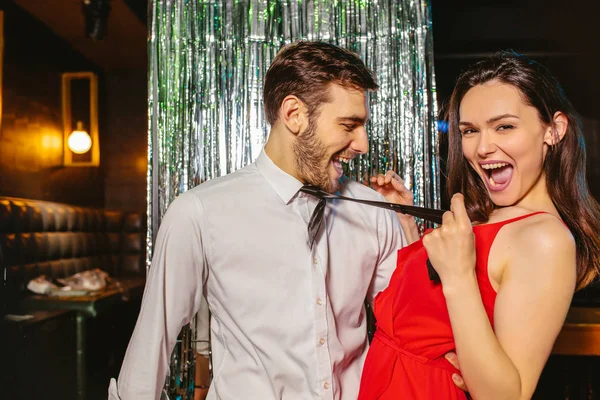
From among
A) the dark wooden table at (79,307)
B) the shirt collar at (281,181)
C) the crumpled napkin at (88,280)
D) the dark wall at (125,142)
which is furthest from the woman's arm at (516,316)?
the dark wall at (125,142)

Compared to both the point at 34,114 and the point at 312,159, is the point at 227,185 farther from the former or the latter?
the point at 34,114

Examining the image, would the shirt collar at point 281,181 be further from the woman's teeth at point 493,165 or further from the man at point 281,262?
the woman's teeth at point 493,165

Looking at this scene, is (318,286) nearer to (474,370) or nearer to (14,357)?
(474,370)

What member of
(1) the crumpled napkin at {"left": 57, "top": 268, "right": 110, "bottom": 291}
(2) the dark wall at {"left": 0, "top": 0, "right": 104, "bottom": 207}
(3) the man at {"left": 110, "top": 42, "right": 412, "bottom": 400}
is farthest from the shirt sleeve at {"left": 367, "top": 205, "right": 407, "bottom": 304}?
(2) the dark wall at {"left": 0, "top": 0, "right": 104, "bottom": 207}

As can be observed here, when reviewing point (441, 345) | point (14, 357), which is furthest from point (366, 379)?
point (14, 357)

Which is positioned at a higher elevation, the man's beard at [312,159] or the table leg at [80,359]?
the man's beard at [312,159]

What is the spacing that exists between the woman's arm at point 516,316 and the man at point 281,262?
1.43ft

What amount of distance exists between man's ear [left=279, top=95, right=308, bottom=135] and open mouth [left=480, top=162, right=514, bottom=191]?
516 mm

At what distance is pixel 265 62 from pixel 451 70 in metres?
1.93

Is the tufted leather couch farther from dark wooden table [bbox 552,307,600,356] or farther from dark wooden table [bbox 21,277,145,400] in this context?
dark wooden table [bbox 552,307,600,356]

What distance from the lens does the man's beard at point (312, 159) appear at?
4.68ft

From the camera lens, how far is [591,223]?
115 centimetres

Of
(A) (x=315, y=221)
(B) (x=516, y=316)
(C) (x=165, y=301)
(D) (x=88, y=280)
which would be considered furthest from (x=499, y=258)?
(D) (x=88, y=280)

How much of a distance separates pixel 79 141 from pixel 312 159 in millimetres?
4655
